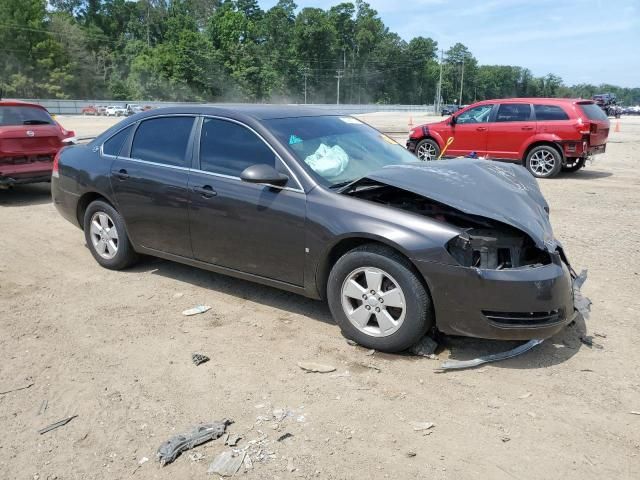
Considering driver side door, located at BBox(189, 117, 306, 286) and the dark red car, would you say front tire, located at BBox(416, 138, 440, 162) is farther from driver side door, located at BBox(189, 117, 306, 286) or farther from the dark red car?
driver side door, located at BBox(189, 117, 306, 286)

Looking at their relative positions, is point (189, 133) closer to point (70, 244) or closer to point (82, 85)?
point (70, 244)

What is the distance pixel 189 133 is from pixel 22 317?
2065 mm

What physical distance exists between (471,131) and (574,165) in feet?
8.04

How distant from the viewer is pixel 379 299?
3770mm

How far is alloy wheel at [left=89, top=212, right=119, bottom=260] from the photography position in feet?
18.0

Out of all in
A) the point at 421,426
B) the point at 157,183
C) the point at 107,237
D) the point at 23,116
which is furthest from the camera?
the point at 23,116

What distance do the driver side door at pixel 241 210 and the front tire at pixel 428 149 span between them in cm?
1005

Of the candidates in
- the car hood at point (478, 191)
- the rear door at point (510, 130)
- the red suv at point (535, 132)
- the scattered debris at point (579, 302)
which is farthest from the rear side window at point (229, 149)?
the rear door at point (510, 130)

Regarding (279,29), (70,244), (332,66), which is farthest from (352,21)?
(70,244)

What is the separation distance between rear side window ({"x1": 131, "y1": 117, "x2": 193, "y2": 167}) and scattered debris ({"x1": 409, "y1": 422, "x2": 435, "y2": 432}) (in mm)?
2938

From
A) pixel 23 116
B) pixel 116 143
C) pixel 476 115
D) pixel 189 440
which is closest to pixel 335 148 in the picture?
pixel 116 143

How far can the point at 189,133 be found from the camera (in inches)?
190

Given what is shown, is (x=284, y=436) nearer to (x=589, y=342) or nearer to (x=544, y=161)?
(x=589, y=342)

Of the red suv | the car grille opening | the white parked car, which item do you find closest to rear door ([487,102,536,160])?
the red suv
